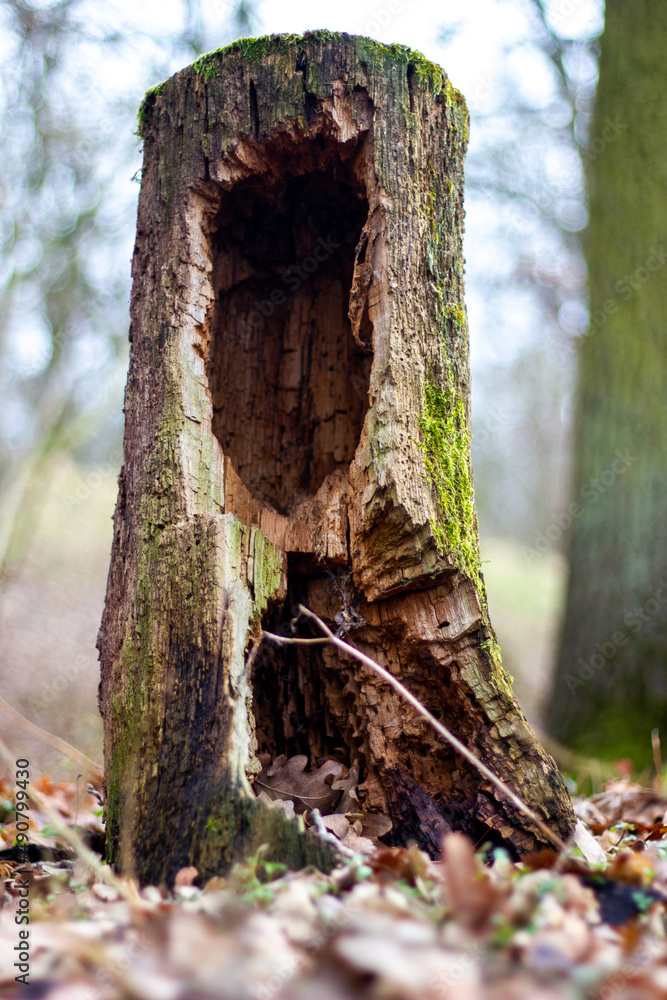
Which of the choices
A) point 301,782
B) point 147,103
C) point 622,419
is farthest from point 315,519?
point 622,419

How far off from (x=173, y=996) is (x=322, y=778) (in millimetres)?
1374

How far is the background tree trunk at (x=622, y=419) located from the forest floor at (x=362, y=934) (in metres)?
3.09

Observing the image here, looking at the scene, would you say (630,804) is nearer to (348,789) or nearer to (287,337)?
(348,789)

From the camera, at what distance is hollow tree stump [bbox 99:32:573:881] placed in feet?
7.16

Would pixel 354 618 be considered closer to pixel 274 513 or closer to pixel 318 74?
pixel 274 513

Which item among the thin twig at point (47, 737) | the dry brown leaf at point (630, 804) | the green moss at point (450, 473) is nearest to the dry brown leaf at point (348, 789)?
the green moss at point (450, 473)

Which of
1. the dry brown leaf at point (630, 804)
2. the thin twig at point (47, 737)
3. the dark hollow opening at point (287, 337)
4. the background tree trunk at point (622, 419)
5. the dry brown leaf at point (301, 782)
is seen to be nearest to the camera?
the thin twig at point (47, 737)

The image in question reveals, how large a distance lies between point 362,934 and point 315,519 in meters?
1.54

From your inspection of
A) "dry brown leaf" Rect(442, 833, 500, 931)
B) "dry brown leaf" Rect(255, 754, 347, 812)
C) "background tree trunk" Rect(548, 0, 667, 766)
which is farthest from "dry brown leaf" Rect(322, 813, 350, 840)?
"background tree trunk" Rect(548, 0, 667, 766)

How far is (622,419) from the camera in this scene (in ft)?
16.6

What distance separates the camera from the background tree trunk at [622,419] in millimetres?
4645

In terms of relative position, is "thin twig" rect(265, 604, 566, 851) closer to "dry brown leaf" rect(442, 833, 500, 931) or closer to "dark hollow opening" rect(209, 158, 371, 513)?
"dry brown leaf" rect(442, 833, 500, 931)

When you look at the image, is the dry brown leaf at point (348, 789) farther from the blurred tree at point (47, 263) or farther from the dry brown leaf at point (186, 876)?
the blurred tree at point (47, 263)

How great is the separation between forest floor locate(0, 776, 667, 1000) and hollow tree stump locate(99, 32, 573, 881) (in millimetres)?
454
